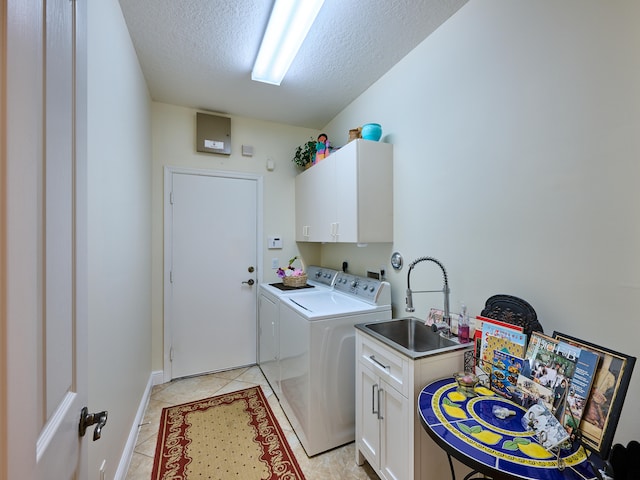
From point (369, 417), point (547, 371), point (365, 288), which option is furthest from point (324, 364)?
point (547, 371)

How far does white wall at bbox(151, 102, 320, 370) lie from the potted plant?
0.45 feet

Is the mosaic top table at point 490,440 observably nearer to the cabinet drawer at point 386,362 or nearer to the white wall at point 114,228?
the cabinet drawer at point 386,362

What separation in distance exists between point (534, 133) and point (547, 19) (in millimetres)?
486

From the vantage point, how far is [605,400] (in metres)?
0.83

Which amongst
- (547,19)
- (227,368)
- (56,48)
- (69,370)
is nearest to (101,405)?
(69,370)

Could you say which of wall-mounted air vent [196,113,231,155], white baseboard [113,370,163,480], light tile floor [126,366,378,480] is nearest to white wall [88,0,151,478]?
white baseboard [113,370,163,480]

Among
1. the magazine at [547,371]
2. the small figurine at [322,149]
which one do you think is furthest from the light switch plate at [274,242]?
the magazine at [547,371]

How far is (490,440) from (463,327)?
25.9 inches

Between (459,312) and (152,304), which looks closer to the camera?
(459,312)

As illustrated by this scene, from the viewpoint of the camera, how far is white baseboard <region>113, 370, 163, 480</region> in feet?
5.19

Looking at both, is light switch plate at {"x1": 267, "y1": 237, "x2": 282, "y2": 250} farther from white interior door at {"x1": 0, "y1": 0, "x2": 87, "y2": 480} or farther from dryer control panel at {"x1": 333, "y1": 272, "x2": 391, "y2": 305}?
white interior door at {"x1": 0, "y1": 0, "x2": 87, "y2": 480}

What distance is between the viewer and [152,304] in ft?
8.63

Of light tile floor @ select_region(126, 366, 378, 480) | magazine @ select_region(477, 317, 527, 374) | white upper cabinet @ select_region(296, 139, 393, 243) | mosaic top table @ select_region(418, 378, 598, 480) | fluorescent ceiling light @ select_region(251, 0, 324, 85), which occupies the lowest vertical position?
light tile floor @ select_region(126, 366, 378, 480)

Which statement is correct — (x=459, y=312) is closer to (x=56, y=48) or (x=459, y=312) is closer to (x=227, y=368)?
(x=56, y=48)
